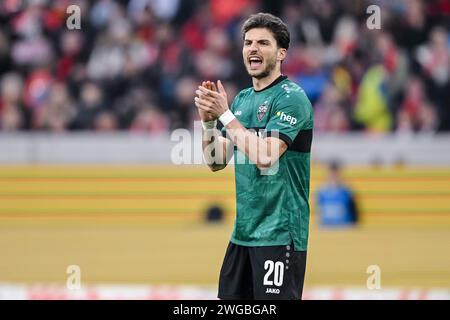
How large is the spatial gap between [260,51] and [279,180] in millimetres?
850

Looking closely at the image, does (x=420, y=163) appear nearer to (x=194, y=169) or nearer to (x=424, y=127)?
(x=424, y=127)

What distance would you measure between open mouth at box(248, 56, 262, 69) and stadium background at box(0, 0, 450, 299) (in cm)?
621

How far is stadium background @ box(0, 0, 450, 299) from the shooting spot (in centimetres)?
1436

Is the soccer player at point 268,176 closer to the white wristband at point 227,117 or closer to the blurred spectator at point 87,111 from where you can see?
the white wristband at point 227,117

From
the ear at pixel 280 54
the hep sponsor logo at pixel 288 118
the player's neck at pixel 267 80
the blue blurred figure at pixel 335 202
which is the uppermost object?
the ear at pixel 280 54

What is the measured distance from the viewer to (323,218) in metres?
15.7

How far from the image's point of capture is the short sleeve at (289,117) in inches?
253

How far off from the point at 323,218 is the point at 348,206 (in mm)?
437

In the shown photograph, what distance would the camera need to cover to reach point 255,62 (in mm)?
6594

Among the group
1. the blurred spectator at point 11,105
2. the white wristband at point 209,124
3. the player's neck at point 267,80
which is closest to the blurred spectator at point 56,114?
the blurred spectator at point 11,105

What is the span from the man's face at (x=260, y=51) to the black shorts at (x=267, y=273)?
1.17 m

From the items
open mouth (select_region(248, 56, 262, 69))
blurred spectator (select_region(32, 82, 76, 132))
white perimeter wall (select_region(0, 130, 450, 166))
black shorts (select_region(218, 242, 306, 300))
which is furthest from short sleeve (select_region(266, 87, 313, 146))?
blurred spectator (select_region(32, 82, 76, 132))

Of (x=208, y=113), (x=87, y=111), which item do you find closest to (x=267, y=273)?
(x=208, y=113)

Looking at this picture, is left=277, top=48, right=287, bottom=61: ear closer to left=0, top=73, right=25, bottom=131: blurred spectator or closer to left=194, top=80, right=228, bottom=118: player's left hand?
left=194, top=80, right=228, bottom=118: player's left hand
